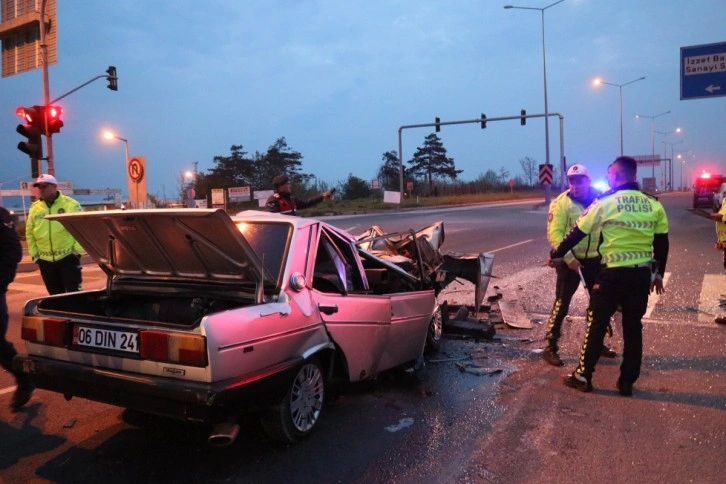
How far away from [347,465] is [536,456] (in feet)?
3.89

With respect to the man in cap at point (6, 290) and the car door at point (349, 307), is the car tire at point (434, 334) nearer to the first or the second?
the car door at point (349, 307)

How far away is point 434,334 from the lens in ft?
19.8

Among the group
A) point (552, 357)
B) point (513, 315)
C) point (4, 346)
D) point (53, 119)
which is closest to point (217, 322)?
point (4, 346)

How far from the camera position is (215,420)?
3250mm

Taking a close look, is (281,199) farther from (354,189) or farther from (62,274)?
(354,189)

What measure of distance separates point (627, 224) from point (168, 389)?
3622mm

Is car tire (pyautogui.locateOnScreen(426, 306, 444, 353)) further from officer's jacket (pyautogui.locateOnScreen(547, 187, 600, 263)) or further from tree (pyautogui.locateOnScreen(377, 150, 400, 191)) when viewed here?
tree (pyautogui.locateOnScreen(377, 150, 400, 191))

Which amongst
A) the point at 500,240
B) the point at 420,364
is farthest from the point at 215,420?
the point at 500,240

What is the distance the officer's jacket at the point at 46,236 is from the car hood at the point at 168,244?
1.35 metres

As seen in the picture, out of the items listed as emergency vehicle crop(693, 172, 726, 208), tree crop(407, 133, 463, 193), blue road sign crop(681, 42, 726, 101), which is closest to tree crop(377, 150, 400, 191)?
tree crop(407, 133, 463, 193)

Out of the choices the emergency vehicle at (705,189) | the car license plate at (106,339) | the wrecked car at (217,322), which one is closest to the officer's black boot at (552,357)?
the wrecked car at (217,322)

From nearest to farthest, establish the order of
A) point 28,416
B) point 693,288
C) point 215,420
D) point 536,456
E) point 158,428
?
point 215,420 < point 536,456 < point 158,428 < point 28,416 < point 693,288

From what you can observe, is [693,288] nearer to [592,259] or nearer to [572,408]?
[592,259]

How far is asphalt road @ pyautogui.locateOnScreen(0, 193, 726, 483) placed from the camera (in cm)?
333
